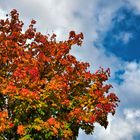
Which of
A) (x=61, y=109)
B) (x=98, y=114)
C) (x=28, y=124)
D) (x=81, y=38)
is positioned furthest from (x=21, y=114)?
(x=81, y=38)

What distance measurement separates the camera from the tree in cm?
4078

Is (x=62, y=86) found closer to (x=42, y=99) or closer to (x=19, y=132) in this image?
(x=42, y=99)

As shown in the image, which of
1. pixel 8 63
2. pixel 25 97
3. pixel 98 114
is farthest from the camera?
pixel 8 63

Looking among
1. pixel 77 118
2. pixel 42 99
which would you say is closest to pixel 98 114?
pixel 77 118

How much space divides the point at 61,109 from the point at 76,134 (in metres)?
3.09

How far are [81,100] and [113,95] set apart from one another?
3.00m

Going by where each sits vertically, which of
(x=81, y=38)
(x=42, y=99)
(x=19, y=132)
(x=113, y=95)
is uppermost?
(x=81, y=38)

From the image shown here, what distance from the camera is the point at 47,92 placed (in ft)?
134

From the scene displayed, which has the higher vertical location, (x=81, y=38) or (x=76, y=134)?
(x=81, y=38)

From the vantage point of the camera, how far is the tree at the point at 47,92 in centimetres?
4078

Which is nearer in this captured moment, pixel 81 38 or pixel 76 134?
pixel 76 134

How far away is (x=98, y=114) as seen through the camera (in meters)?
42.6

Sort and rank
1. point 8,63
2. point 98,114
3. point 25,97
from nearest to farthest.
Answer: point 25,97
point 98,114
point 8,63

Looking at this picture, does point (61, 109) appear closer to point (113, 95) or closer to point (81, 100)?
point (81, 100)
